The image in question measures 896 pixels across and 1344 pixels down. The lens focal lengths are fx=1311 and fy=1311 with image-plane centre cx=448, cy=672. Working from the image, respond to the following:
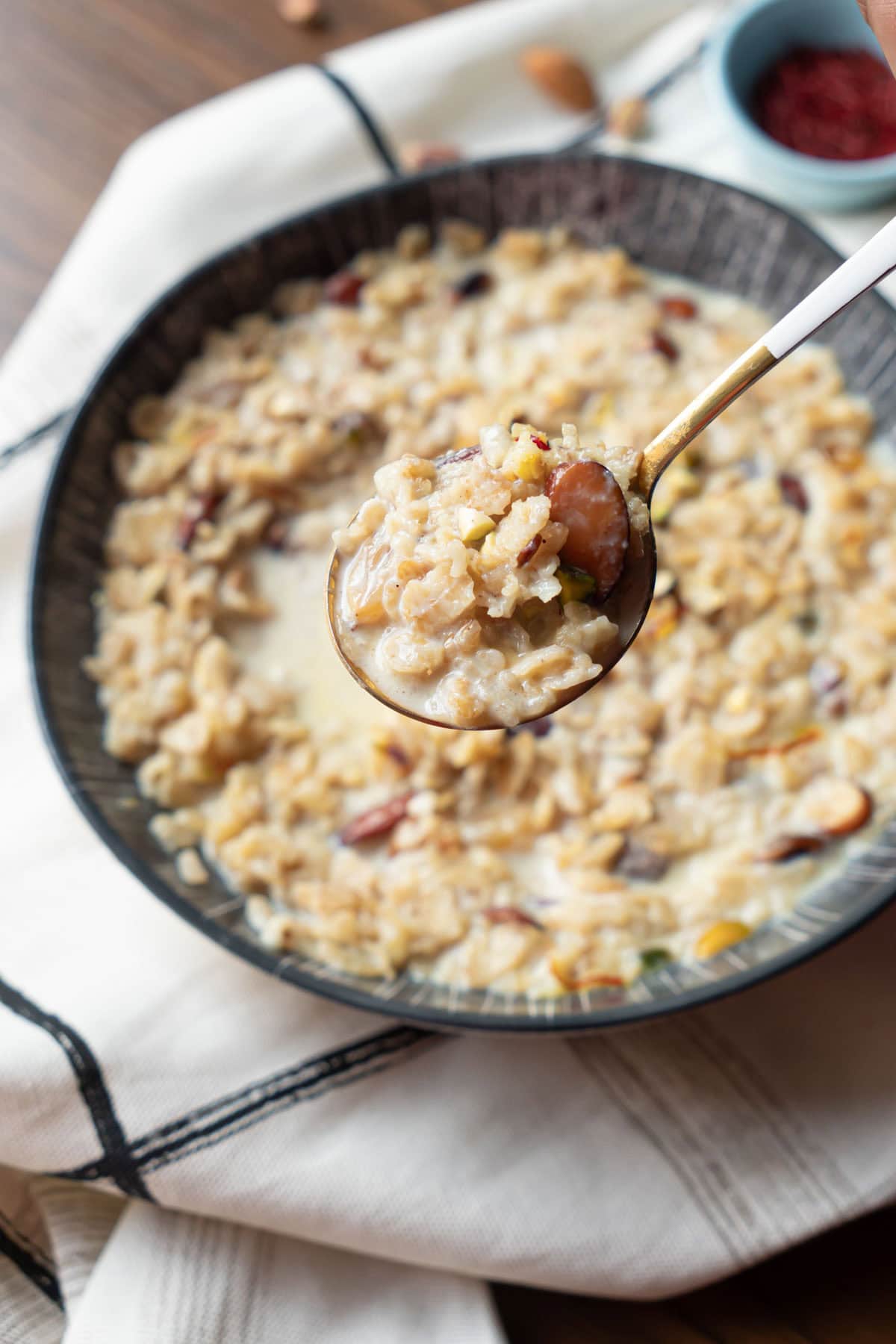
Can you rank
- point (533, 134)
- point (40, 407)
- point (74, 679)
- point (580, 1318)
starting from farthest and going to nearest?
point (533, 134), point (40, 407), point (74, 679), point (580, 1318)

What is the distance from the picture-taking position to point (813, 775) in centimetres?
200

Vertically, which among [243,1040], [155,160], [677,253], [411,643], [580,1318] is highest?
[155,160]

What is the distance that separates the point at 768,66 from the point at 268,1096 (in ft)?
6.75

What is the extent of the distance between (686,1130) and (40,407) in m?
1.62

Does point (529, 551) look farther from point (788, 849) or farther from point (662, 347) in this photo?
point (662, 347)

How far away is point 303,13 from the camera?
8.74ft

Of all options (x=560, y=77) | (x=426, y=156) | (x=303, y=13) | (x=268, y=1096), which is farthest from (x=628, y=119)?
(x=268, y=1096)

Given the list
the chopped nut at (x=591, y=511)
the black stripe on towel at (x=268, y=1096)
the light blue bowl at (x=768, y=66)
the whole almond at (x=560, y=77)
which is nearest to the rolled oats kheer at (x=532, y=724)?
the black stripe on towel at (x=268, y=1096)

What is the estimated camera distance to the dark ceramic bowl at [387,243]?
1.78m

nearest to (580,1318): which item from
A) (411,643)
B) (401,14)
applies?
(411,643)

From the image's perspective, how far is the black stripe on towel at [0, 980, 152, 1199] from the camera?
72.3 inches

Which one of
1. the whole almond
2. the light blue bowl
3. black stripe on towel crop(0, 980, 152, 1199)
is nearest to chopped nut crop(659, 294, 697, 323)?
the light blue bowl

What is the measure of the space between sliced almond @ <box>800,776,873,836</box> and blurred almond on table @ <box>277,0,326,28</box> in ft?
6.07

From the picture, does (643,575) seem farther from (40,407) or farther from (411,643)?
(40,407)
